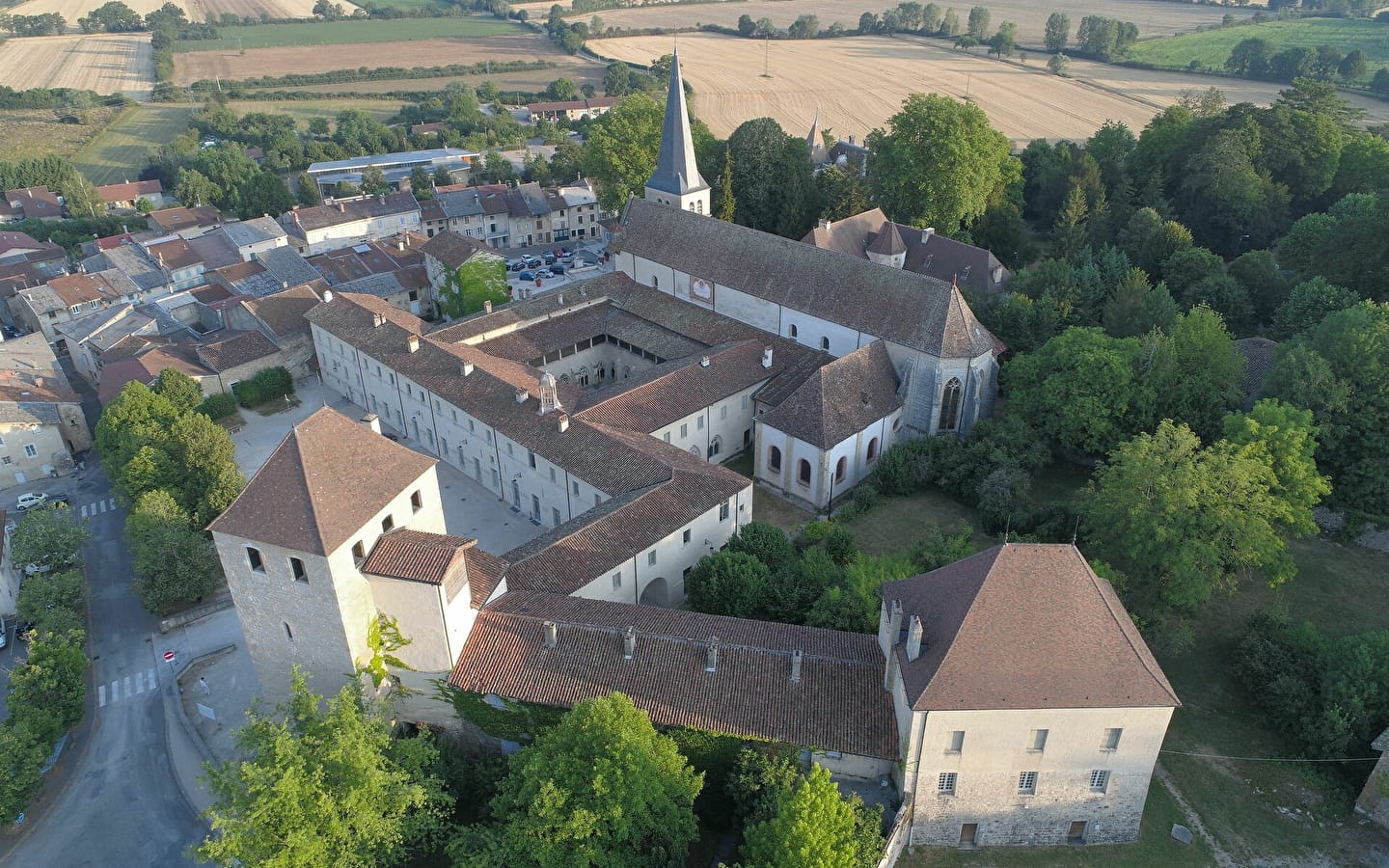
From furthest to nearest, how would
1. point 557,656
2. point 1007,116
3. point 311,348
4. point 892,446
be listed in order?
point 1007,116 → point 311,348 → point 892,446 → point 557,656

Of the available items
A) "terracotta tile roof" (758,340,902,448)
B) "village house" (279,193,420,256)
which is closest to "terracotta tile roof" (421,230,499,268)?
"village house" (279,193,420,256)

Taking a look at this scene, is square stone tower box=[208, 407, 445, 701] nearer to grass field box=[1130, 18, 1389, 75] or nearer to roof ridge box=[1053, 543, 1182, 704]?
roof ridge box=[1053, 543, 1182, 704]

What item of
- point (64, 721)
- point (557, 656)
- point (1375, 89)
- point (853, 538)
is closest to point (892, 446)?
point (853, 538)

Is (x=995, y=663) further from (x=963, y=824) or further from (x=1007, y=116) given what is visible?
(x=1007, y=116)

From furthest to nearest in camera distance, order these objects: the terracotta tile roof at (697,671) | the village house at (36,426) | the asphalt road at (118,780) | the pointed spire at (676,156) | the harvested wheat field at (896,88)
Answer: the harvested wheat field at (896,88)
the pointed spire at (676,156)
the village house at (36,426)
the asphalt road at (118,780)
the terracotta tile roof at (697,671)

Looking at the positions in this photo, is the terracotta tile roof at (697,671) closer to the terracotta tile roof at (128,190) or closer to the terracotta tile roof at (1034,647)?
the terracotta tile roof at (1034,647)

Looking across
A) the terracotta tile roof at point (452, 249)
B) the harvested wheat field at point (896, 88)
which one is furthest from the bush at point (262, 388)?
the harvested wheat field at point (896, 88)
